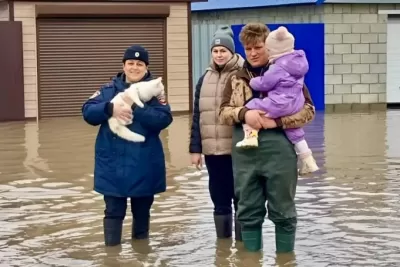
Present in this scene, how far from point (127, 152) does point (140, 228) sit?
71 cm

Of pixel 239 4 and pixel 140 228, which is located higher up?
pixel 239 4

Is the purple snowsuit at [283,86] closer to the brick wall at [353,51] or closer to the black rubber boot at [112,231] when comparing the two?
the black rubber boot at [112,231]

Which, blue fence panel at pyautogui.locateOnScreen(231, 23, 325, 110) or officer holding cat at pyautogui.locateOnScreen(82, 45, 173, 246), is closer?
officer holding cat at pyautogui.locateOnScreen(82, 45, 173, 246)

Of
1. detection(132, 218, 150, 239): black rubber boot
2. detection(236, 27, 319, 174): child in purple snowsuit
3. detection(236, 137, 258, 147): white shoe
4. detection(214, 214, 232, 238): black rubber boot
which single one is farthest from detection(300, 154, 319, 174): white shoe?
detection(132, 218, 150, 239): black rubber boot

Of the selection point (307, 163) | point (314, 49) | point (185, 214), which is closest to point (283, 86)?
point (307, 163)

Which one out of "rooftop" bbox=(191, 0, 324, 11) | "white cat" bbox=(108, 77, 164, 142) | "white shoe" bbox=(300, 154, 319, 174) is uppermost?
"rooftop" bbox=(191, 0, 324, 11)

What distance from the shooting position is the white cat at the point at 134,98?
703cm

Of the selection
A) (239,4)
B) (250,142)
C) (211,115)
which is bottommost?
(250,142)

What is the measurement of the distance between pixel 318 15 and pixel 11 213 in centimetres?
1390

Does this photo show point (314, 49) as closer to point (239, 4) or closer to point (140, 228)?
point (239, 4)

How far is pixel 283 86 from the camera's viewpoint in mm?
6590

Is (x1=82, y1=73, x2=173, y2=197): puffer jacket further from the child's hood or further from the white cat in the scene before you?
the child's hood

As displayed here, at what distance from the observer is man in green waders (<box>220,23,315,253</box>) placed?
21.7 feet

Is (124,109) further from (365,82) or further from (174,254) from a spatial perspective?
(365,82)
